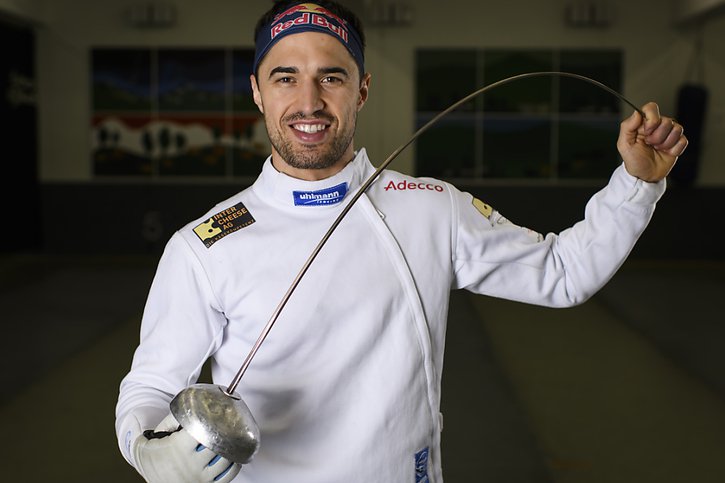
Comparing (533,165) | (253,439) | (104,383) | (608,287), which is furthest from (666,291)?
(253,439)

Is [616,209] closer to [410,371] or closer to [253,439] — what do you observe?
[410,371]

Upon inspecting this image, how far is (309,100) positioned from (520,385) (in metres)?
3.19

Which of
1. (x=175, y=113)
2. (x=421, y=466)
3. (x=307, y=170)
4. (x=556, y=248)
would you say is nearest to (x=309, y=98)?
(x=307, y=170)

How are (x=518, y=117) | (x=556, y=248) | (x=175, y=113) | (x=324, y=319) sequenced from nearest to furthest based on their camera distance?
(x=324, y=319) < (x=556, y=248) < (x=518, y=117) < (x=175, y=113)

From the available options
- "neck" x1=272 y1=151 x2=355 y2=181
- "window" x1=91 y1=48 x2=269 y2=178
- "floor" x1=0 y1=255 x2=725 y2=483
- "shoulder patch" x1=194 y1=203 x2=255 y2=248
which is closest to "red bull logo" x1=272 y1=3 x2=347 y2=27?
"neck" x1=272 y1=151 x2=355 y2=181

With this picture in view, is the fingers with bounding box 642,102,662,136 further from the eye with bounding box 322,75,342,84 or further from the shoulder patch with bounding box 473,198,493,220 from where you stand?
the eye with bounding box 322,75,342,84

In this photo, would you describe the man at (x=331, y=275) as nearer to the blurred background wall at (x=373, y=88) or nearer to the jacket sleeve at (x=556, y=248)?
the jacket sleeve at (x=556, y=248)

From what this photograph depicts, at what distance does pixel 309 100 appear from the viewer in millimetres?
1329

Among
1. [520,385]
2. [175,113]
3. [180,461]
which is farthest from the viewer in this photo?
[175,113]

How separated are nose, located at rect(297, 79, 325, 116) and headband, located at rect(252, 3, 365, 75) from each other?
96mm

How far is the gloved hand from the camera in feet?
3.59

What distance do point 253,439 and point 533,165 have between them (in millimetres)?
7748

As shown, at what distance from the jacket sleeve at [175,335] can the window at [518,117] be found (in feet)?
23.7

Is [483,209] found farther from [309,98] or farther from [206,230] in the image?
[206,230]
